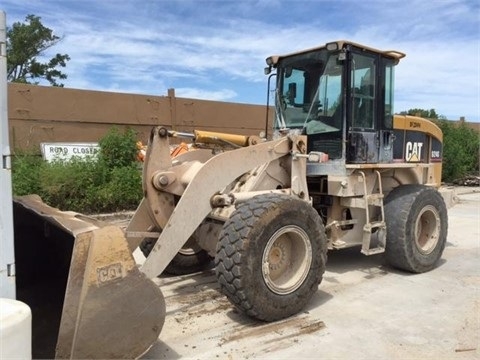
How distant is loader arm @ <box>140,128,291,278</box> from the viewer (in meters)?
4.30

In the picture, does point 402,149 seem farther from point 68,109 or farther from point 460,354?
point 68,109

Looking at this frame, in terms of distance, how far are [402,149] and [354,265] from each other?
5.33ft

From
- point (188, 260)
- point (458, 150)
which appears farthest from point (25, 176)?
point (458, 150)

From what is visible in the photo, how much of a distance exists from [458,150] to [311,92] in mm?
14770

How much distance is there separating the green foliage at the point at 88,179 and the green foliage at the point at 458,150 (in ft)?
41.2

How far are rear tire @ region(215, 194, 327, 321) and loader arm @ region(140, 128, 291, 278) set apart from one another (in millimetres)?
345

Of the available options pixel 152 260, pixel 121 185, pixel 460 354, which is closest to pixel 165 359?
pixel 152 260

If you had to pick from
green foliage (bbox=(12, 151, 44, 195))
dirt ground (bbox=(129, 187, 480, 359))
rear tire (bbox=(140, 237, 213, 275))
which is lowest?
dirt ground (bbox=(129, 187, 480, 359))

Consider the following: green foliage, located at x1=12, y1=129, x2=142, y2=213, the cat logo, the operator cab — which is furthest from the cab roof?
green foliage, located at x1=12, y1=129, x2=142, y2=213

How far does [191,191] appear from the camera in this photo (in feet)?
14.5

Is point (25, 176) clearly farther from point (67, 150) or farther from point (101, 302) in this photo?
point (101, 302)

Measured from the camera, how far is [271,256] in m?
4.54

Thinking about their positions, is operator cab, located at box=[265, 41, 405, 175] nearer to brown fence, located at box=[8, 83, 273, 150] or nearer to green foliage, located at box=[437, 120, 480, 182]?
brown fence, located at box=[8, 83, 273, 150]

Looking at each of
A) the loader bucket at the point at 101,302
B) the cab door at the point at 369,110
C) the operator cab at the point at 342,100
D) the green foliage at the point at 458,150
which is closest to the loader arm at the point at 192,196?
the loader bucket at the point at 101,302
